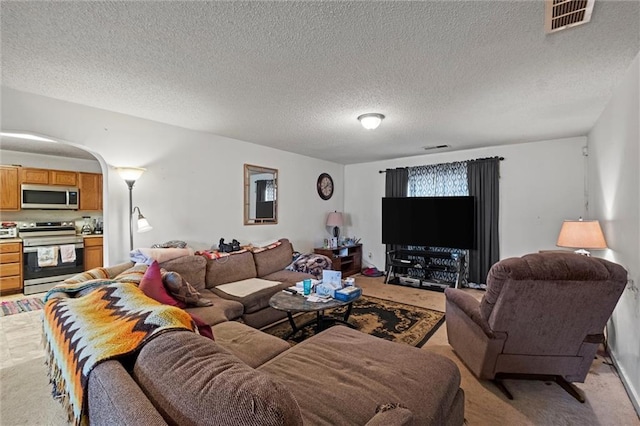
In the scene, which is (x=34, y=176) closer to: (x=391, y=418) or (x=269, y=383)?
(x=269, y=383)

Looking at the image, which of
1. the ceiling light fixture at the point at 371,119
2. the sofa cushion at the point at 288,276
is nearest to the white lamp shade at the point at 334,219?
the sofa cushion at the point at 288,276

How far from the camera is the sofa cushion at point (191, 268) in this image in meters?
2.95

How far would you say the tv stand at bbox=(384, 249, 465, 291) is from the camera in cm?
487

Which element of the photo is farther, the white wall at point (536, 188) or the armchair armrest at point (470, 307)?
the white wall at point (536, 188)

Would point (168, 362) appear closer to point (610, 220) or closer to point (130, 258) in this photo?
point (130, 258)

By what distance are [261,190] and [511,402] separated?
3891mm

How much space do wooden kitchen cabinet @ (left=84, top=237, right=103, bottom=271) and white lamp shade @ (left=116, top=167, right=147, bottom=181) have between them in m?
3.04

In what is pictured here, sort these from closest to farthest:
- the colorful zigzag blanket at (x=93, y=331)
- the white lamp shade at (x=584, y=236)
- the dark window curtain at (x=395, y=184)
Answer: the colorful zigzag blanket at (x=93, y=331)
the white lamp shade at (x=584, y=236)
the dark window curtain at (x=395, y=184)

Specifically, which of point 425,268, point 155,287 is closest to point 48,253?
point 155,287

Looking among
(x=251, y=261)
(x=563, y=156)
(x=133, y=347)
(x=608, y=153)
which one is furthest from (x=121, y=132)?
(x=563, y=156)

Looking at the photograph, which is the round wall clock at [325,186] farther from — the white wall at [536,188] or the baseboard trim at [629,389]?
the baseboard trim at [629,389]

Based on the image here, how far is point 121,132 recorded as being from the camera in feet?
10.3

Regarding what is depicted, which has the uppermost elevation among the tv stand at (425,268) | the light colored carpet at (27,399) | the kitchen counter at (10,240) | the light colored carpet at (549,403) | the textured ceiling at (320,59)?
the textured ceiling at (320,59)

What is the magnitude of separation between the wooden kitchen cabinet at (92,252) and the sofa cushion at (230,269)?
3.39 meters
